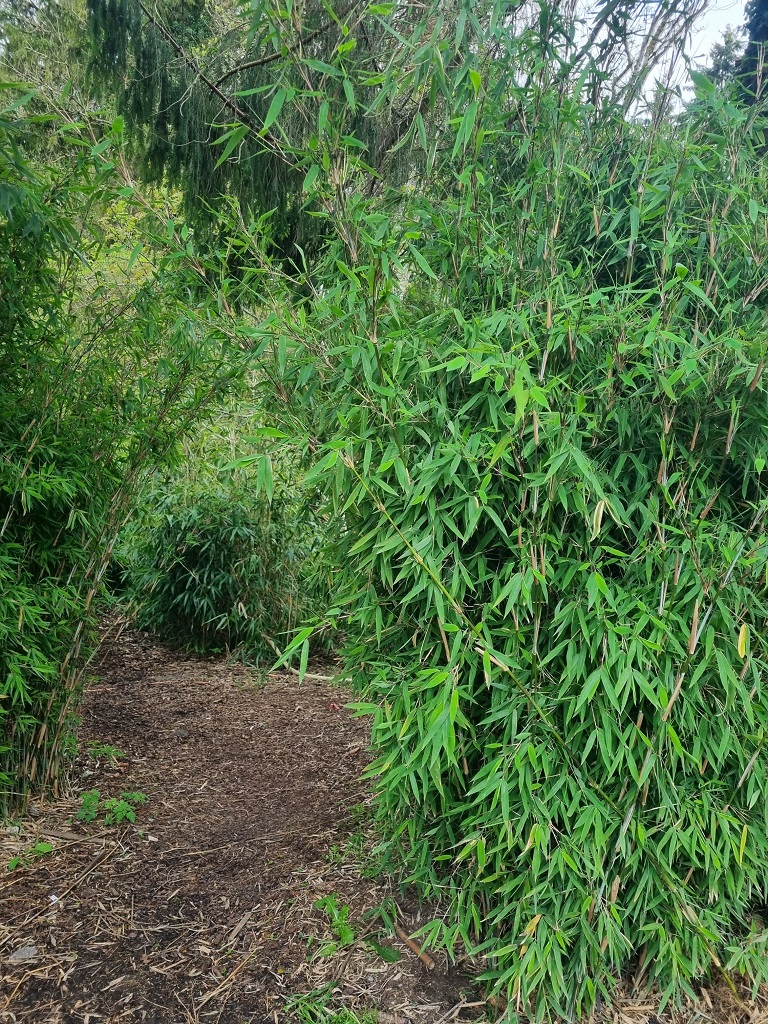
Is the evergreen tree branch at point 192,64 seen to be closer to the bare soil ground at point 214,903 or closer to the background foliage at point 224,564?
the background foliage at point 224,564

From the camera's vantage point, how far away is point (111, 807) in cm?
270

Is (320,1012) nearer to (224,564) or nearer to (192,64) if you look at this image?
(224,564)

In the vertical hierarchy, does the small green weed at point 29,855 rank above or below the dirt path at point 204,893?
below

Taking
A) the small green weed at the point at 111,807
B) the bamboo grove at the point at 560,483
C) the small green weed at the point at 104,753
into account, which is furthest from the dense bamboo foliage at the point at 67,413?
the bamboo grove at the point at 560,483

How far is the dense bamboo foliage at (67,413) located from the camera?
7.06 ft

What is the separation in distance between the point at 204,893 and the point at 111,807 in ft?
2.20

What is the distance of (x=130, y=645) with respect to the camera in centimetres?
456

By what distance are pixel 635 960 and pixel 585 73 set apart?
2.20m

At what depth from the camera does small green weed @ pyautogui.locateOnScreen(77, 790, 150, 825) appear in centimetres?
262

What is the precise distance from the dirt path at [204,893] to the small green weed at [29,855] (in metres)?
0.02

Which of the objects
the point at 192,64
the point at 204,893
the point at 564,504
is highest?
the point at 192,64

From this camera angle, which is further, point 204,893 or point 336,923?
point 204,893

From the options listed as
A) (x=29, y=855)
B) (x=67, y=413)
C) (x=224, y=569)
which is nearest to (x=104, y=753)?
(x=29, y=855)

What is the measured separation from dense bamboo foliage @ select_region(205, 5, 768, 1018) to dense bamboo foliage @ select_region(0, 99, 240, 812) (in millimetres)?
688
